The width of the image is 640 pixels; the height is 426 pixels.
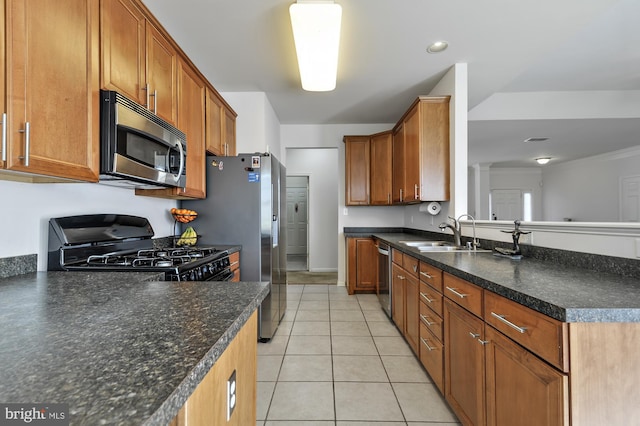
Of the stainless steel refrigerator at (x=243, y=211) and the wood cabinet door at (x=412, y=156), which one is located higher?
the wood cabinet door at (x=412, y=156)

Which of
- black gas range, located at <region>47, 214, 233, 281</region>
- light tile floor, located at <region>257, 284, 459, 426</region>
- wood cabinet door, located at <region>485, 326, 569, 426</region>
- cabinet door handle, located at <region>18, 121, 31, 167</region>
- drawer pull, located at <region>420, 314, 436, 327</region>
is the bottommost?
light tile floor, located at <region>257, 284, 459, 426</region>

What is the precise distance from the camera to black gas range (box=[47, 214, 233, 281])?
4.78ft

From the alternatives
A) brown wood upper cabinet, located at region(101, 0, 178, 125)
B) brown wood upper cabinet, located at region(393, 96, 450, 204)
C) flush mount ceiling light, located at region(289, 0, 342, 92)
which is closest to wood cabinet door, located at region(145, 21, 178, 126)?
brown wood upper cabinet, located at region(101, 0, 178, 125)

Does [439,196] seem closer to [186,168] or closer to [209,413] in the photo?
[186,168]

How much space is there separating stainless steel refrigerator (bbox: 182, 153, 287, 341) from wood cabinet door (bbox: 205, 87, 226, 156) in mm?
177

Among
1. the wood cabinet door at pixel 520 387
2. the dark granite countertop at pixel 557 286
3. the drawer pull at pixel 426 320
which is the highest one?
the dark granite countertop at pixel 557 286

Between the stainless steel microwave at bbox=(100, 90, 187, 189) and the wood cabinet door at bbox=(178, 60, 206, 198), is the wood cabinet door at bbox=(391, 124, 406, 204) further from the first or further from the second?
the stainless steel microwave at bbox=(100, 90, 187, 189)

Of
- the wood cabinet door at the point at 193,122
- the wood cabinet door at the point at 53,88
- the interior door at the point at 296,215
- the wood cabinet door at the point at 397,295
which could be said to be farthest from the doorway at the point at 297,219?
the wood cabinet door at the point at 53,88

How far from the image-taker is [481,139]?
186 inches

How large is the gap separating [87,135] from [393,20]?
2.05 metres

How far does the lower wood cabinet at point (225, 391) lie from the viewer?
1.87 ft

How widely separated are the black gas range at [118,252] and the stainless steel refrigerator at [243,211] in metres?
0.36

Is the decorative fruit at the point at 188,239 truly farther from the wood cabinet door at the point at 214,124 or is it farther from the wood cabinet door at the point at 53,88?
the wood cabinet door at the point at 53,88

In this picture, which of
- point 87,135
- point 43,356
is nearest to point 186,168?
point 87,135
